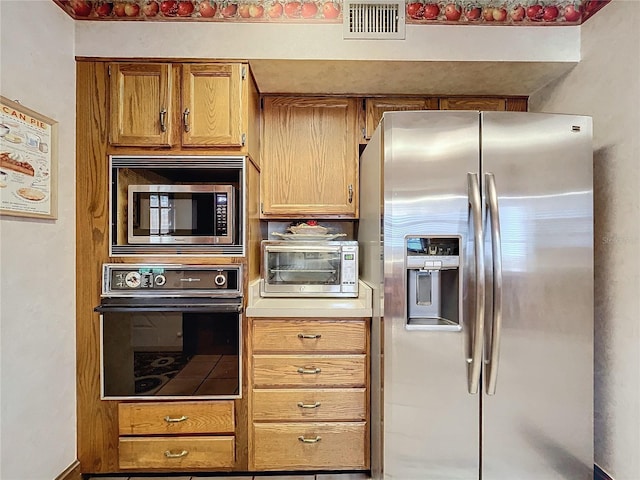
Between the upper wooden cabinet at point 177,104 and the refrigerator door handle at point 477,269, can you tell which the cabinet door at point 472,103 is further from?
the upper wooden cabinet at point 177,104

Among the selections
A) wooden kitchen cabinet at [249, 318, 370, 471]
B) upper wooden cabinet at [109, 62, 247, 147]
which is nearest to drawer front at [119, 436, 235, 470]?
wooden kitchen cabinet at [249, 318, 370, 471]

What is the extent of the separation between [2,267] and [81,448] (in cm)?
102

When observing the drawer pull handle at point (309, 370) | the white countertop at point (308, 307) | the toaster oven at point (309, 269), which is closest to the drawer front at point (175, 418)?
the drawer pull handle at point (309, 370)

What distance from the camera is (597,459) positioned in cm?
166

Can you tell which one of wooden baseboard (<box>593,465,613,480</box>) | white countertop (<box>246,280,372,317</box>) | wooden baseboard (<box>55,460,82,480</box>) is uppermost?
white countertop (<box>246,280,372,317</box>)

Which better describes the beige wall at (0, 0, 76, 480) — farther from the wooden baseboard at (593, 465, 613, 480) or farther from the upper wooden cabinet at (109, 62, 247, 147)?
the wooden baseboard at (593, 465, 613, 480)

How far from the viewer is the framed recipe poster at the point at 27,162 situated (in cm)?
134

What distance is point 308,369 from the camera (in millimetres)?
1784

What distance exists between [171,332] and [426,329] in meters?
1.21

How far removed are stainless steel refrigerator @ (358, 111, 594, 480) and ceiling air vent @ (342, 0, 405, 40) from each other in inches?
22.1

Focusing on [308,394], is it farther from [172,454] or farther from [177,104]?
[177,104]

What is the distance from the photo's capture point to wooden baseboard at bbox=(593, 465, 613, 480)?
161 cm

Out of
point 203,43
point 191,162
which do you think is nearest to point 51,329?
point 191,162

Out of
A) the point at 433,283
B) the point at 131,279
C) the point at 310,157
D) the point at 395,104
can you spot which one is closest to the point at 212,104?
the point at 310,157
